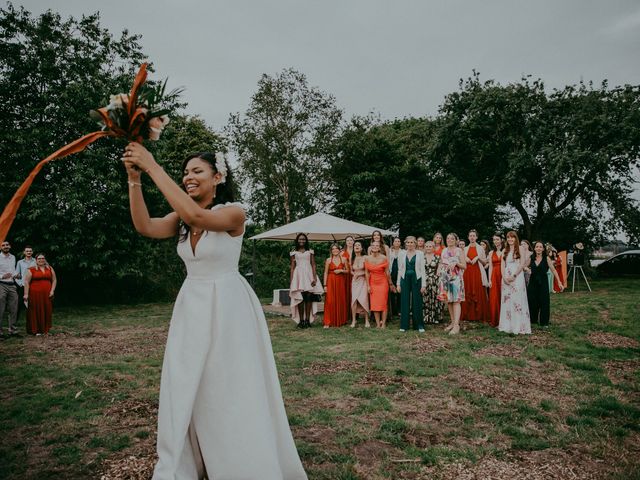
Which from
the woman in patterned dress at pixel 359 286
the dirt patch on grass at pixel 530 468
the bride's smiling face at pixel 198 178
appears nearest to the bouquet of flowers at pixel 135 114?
the bride's smiling face at pixel 198 178

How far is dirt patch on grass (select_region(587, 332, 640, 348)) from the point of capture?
813cm

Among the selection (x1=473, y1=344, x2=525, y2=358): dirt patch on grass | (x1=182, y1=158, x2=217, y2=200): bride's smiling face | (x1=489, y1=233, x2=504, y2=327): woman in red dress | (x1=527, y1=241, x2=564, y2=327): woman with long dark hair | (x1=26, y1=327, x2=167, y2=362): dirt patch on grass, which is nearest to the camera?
(x1=182, y1=158, x2=217, y2=200): bride's smiling face

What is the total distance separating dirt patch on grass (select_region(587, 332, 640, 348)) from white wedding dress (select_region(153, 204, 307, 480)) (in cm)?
774

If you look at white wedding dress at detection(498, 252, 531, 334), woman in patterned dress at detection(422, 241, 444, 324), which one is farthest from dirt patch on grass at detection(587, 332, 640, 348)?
woman in patterned dress at detection(422, 241, 444, 324)

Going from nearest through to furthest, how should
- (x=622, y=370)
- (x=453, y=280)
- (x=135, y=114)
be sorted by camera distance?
(x=135, y=114), (x=622, y=370), (x=453, y=280)

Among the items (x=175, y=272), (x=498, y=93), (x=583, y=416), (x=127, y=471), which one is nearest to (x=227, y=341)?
(x=127, y=471)

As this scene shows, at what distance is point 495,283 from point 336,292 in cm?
406

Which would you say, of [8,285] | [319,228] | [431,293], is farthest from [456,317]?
[8,285]

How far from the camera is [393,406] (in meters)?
4.87

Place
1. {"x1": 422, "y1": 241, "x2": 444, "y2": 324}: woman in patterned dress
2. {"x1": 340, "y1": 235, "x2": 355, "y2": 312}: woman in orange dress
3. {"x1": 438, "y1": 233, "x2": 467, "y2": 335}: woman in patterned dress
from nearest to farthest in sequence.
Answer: {"x1": 438, "y1": 233, "x2": 467, "y2": 335}: woman in patterned dress → {"x1": 422, "y1": 241, "x2": 444, "y2": 324}: woman in patterned dress → {"x1": 340, "y1": 235, "x2": 355, "y2": 312}: woman in orange dress

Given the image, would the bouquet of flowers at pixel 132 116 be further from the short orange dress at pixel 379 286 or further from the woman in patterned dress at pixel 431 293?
the woman in patterned dress at pixel 431 293

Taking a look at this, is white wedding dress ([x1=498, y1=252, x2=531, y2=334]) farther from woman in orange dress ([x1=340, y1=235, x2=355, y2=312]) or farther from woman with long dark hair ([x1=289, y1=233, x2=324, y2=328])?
woman with long dark hair ([x1=289, y1=233, x2=324, y2=328])

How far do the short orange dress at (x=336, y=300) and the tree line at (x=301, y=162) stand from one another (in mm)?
9384

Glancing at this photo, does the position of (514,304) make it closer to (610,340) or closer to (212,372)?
(610,340)
